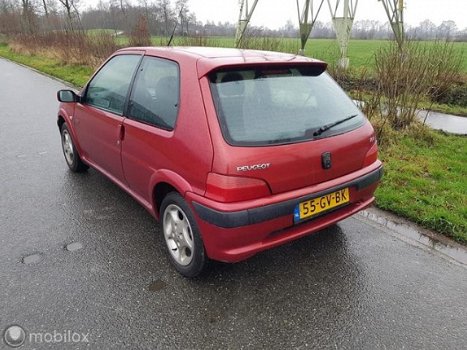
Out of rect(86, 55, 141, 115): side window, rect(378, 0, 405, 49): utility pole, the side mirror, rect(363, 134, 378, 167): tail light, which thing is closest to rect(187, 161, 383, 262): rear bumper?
rect(363, 134, 378, 167): tail light

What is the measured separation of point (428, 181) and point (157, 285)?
3604 mm

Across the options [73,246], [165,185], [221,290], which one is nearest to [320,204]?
[221,290]

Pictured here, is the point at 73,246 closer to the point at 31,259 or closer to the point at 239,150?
the point at 31,259

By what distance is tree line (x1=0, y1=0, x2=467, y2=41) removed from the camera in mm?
9081

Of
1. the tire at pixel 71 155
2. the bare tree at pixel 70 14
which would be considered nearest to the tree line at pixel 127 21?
the bare tree at pixel 70 14

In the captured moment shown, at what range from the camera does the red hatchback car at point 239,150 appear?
94.8 inches

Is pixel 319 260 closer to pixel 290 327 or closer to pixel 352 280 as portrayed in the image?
pixel 352 280

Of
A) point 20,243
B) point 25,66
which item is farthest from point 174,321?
point 25,66

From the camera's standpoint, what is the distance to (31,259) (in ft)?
10.2

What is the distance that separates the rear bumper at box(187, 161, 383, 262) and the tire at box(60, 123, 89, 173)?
2.92 metres

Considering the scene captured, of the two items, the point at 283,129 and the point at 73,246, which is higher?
the point at 283,129

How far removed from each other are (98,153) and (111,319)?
2.11 m

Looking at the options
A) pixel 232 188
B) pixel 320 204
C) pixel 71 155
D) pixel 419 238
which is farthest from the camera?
pixel 71 155

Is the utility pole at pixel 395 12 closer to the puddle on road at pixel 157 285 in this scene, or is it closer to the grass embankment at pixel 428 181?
the grass embankment at pixel 428 181
